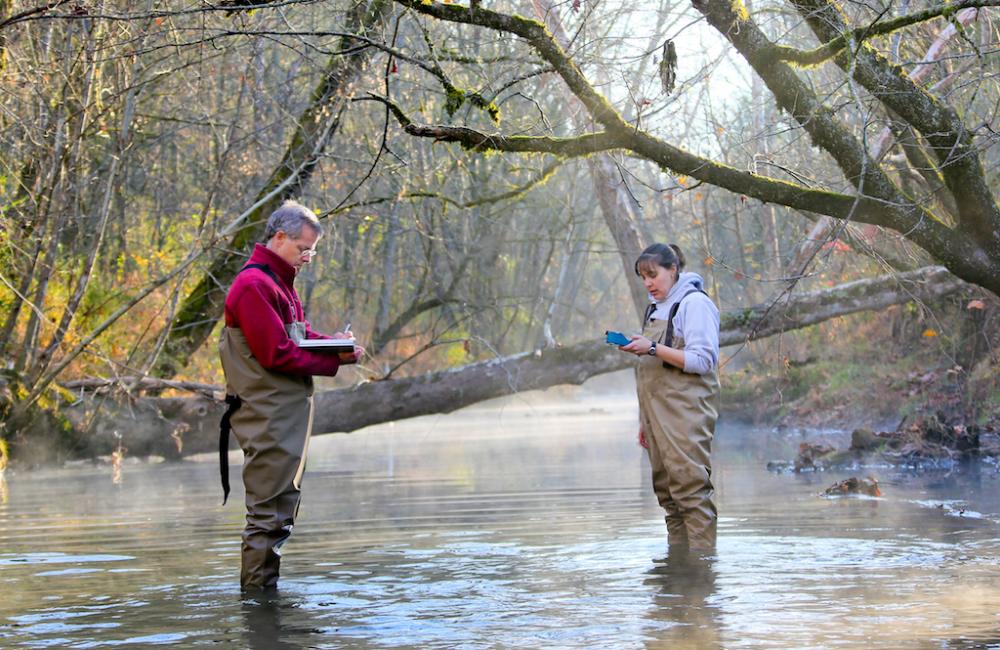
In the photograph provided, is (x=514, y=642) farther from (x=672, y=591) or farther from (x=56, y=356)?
(x=56, y=356)

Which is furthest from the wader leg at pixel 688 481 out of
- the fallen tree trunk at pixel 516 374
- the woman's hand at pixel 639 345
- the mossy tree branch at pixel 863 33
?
the fallen tree trunk at pixel 516 374

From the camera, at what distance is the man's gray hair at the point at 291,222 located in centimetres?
643

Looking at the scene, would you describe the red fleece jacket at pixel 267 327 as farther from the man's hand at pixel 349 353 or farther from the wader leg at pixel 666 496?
the wader leg at pixel 666 496

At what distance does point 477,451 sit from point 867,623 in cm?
1386

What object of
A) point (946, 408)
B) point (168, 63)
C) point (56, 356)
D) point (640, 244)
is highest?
point (168, 63)

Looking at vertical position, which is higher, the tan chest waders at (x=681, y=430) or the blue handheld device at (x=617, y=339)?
the blue handheld device at (x=617, y=339)

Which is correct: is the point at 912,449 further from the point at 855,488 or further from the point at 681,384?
the point at 681,384

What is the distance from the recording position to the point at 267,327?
244 inches

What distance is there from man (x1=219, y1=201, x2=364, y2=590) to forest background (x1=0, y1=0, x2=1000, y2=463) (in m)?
1.39

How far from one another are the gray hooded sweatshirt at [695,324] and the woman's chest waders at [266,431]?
2209 mm

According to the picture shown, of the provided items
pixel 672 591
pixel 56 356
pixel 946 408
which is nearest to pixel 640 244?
pixel 946 408

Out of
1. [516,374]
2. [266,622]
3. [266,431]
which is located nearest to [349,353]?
[266,431]

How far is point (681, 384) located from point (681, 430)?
0.26 m

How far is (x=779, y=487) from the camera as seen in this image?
12.2m
